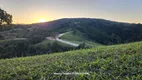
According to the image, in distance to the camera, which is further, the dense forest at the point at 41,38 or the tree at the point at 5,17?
the dense forest at the point at 41,38

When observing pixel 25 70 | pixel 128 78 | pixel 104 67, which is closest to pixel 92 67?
pixel 104 67

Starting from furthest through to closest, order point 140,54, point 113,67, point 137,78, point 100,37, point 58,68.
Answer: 1. point 100,37
2. point 140,54
3. point 58,68
4. point 113,67
5. point 137,78

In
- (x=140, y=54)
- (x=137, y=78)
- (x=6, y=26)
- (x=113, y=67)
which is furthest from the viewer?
(x=6, y=26)

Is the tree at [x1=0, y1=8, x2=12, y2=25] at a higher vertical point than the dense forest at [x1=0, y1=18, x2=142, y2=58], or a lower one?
higher

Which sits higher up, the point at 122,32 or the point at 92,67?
the point at 92,67

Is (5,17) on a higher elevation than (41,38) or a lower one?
higher

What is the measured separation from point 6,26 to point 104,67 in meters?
34.5

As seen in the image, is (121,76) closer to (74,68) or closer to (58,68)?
(74,68)

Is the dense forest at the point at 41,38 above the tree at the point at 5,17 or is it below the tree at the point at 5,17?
below

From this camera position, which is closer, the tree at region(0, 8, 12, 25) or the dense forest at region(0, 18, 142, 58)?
the tree at region(0, 8, 12, 25)

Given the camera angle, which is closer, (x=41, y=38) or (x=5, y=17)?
(x=5, y=17)

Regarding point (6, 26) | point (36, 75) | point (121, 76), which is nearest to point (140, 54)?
point (121, 76)

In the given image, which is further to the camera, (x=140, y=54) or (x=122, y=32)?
(x=122, y=32)

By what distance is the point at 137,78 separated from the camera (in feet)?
26.2
